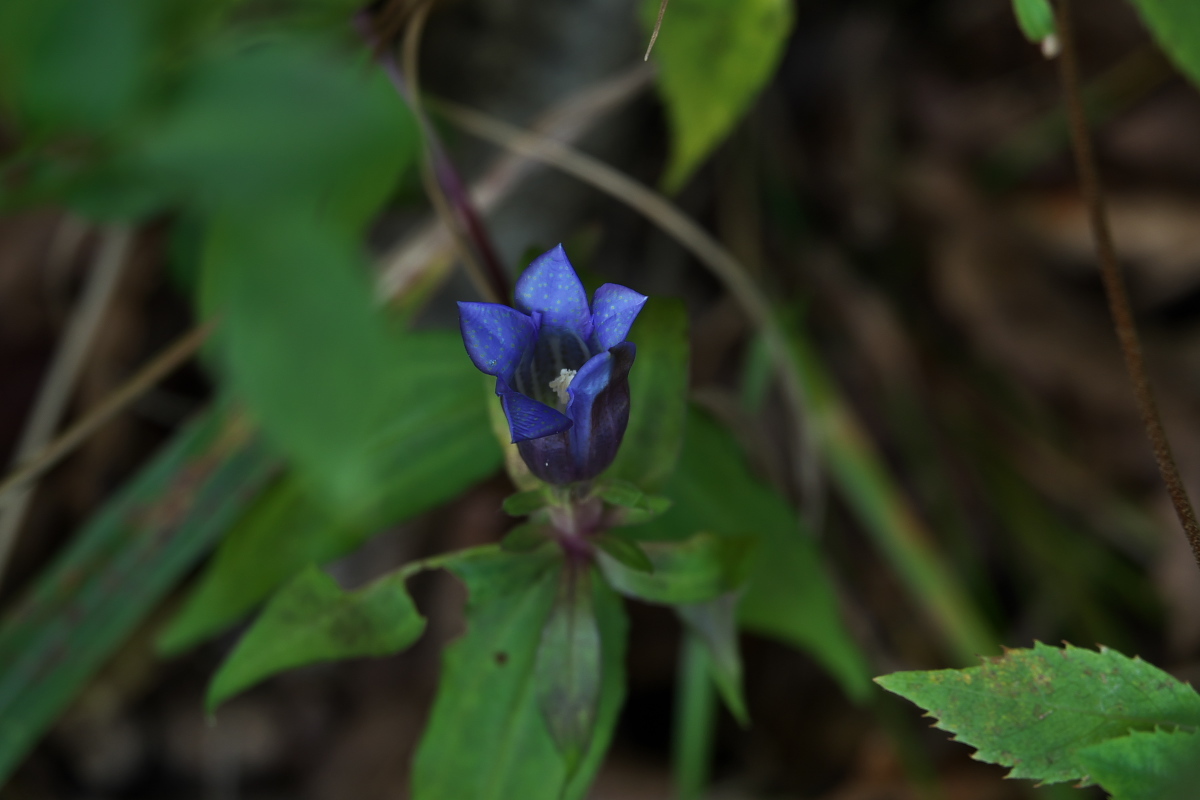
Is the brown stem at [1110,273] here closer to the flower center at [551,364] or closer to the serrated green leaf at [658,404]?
the serrated green leaf at [658,404]

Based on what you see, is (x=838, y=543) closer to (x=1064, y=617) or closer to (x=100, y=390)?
(x=1064, y=617)

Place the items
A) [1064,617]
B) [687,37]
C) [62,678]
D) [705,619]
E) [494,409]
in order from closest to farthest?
[494,409] → [705,619] → [687,37] → [62,678] → [1064,617]

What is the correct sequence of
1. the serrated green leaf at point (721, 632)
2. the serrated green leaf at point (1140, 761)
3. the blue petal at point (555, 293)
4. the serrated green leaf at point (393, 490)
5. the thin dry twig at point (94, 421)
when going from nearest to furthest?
the serrated green leaf at point (1140, 761) < the blue petal at point (555, 293) < the serrated green leaf at point (721, 632) < the serrated green leaf at point (393, 490) < the thin dry twig at point (94, 421)

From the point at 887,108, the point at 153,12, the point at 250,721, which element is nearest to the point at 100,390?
the point at 250,721

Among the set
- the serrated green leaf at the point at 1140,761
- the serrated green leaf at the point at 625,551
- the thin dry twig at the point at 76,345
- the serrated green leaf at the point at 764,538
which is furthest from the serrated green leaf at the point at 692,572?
the thin dry twig at the point at 76,345

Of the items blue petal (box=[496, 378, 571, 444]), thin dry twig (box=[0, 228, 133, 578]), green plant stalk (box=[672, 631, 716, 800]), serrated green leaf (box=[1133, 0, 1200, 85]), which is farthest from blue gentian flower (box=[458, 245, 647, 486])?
thin dry twig (box=[0, 228, 133, 578])

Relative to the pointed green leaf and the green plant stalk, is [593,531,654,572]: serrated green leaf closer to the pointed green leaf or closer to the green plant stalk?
→ the pointed green leaf

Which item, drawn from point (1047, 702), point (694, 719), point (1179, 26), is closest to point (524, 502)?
point (1047, 702)
